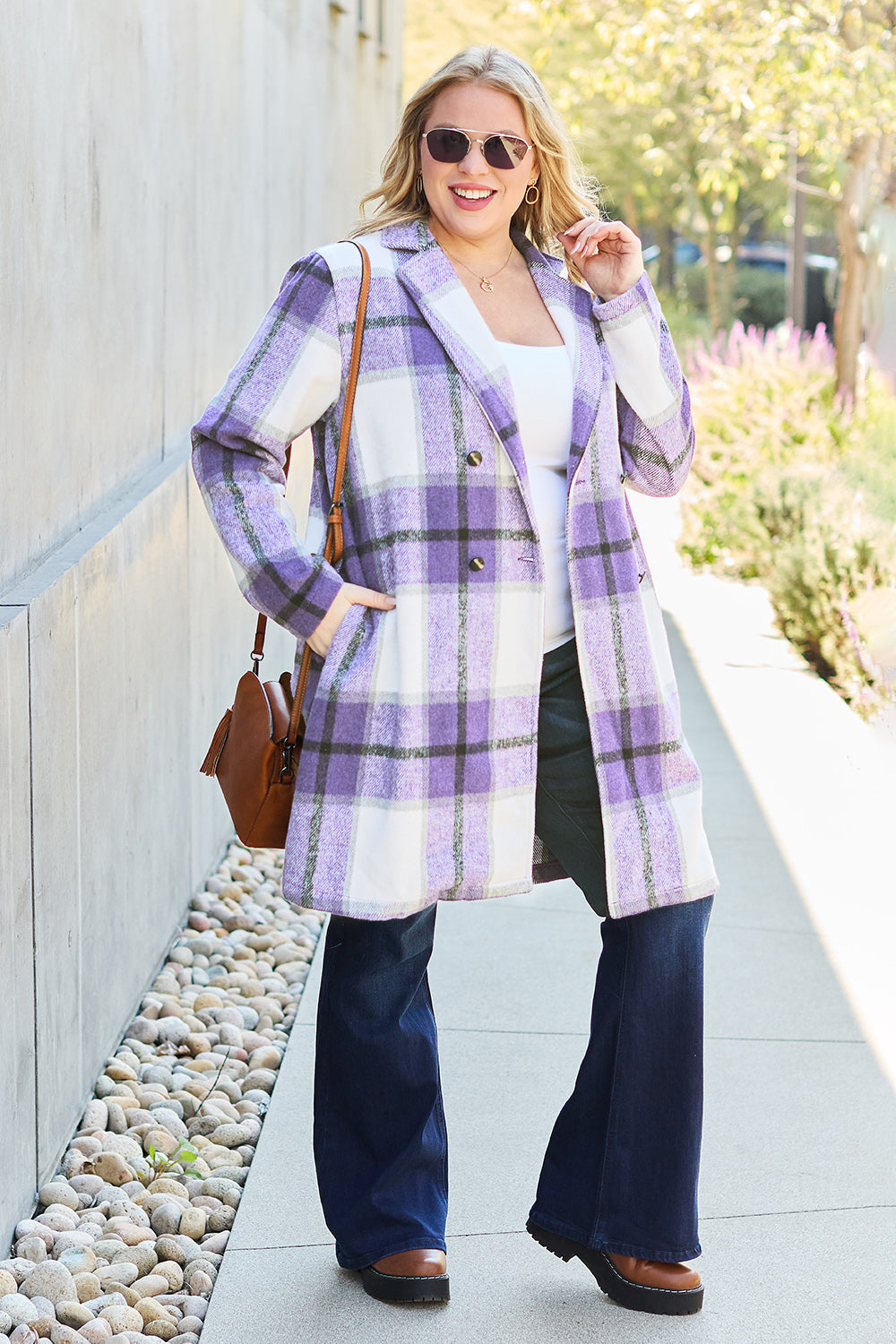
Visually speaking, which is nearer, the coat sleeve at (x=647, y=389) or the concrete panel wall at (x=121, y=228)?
the coat sleeve at (x=647, y=389)

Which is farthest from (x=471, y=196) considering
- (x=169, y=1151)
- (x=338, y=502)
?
(x=169, y=1151)

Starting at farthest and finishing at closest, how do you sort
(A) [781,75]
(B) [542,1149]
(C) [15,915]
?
(A) [781,75] → (B) [542,1149] → (C) [15,915]

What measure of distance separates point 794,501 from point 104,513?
21.0 ft

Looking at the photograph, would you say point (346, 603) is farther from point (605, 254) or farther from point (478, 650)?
point (605, 254)

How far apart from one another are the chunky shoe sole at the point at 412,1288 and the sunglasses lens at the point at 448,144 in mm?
1750

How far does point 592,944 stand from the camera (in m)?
4.70

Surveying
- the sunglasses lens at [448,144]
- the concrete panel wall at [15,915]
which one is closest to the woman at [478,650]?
the sunglasses lens at [448,144]

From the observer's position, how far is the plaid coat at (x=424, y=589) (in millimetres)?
2527

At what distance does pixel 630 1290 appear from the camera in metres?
2.75

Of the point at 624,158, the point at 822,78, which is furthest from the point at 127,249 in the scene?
the point at 624,158

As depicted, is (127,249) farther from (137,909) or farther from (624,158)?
(624,158)

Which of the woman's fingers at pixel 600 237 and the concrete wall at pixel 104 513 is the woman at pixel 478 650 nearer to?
the woman's fingers at pixel 600 237

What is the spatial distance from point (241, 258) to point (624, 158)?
26.4 metres

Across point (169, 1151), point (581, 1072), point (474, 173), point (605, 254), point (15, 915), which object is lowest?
point (169, 1151)
